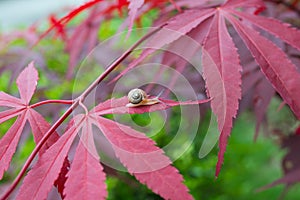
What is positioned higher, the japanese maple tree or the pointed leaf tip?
the pointed leaf tip

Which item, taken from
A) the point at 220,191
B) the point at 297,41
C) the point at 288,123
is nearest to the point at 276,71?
the point at 297,41

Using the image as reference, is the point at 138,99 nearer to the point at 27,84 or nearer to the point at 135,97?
the point at 135,97

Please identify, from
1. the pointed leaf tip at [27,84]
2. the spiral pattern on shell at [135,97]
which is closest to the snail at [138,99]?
the spiral pattern on shell at [135,97]

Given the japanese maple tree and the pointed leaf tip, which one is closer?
the japanese maple tree

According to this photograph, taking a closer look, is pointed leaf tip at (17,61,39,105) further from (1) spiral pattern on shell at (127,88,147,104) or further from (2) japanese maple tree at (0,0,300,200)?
(1) spiral pattern on shell at (127,88,147,104)

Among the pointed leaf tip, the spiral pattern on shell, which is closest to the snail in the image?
the spiral pattern on shell

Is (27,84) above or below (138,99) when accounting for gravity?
above

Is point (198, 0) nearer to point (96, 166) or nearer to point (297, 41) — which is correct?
point (297, 41)

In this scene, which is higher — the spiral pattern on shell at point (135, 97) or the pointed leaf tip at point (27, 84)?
the pointed leaf tip at point (27, 84)

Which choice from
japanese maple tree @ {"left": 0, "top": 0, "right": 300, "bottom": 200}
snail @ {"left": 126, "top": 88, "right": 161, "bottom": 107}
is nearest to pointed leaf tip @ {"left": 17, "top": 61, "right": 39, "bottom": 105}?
japanese maple tree @ {"left": 0, "top": 0, "right": 300, "bottom": 200}

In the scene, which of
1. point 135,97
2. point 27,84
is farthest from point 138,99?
point 27,84

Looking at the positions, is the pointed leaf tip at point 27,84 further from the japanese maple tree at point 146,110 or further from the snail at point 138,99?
the snail at point 138,99

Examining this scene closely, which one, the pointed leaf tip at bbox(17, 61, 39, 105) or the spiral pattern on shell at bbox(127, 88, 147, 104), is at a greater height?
the pointed leaf tip at bbox(17, 61, 39, 105)

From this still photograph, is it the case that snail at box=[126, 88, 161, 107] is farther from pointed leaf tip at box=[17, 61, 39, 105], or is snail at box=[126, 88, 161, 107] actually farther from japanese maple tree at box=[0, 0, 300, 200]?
pointed leaf tip at box=[17, 61, 39, 105]
